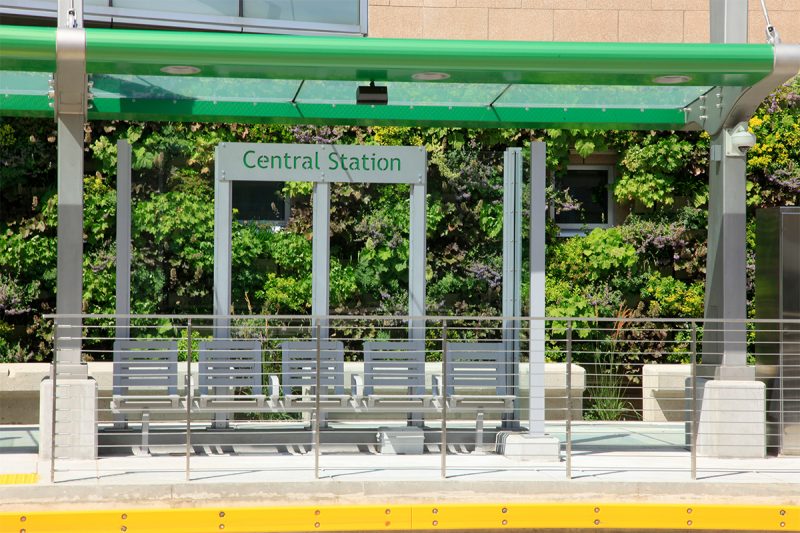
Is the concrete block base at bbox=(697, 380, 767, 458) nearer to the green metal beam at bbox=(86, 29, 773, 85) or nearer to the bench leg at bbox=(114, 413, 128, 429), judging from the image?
the green metal beam at bbox=(86, 29, 773, 85)

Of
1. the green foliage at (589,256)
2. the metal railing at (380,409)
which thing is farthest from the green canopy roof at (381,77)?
the green foliage at (589,256)

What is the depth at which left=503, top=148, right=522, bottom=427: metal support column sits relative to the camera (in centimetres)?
967

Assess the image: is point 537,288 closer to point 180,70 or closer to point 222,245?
point 222,245

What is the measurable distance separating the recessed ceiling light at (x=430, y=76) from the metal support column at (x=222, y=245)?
80.4 inches

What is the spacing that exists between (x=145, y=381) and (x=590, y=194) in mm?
7757

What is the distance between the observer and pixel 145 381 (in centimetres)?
923

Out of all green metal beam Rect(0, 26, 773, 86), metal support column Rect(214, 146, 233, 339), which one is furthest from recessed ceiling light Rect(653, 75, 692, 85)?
metal support column Rect(214, 146, 233, 339)

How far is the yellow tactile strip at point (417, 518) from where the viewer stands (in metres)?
7.32

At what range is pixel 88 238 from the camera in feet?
39.2

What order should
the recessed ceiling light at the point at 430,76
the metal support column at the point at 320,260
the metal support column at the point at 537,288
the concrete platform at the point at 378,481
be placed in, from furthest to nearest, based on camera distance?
1. the metal support column at the point at 320,260
2. the metal support column at the point at 537,288
3. the recessed ceiling light at the point at 430,76
4. the concrete platform at the point at 378,481

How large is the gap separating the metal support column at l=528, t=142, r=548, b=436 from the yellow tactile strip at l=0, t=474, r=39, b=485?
3940mm

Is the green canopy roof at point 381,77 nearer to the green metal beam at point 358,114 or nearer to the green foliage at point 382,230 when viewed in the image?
the green metal beam at point 358,114

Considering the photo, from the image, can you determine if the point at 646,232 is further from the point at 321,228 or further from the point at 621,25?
the point at 321,228

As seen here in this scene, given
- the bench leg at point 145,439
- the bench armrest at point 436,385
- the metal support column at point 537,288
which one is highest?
the metal support column at point 537,288
